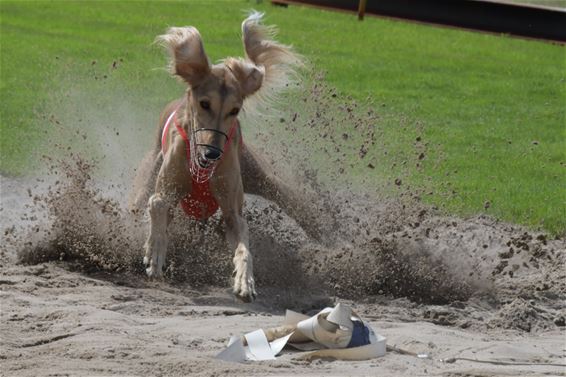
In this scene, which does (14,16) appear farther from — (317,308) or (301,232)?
(317,308)

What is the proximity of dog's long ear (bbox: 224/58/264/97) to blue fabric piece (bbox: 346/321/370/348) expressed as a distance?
2011mm

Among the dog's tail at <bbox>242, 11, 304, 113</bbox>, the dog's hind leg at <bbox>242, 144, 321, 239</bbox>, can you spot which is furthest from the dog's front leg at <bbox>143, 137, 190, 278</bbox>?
the dog's hind leg at <bbox>242, 144, 321, 239</bbox>

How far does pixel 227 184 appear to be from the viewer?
7.03 meters

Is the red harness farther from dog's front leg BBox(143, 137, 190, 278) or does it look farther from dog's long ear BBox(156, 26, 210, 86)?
dog's long ear BBox(156, 26, 210, 86)

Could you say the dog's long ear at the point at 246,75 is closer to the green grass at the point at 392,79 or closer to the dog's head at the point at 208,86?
the dog's head at the point at 208,86

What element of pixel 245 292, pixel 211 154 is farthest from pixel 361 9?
pixel 245 292

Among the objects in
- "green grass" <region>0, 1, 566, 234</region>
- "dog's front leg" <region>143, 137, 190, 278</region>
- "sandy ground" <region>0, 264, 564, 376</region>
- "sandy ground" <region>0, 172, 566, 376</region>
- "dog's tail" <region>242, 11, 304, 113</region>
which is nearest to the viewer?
"sandy ground" <region>0, 264, 564, 376</region>

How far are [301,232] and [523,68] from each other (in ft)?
28.5

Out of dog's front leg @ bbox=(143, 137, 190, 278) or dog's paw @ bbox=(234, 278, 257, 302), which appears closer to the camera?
dog's paw @ bbox=(234, 278, 257, 302)

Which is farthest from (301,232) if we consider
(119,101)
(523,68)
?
(523,68)

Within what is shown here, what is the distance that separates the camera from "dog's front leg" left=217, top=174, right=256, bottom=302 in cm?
620

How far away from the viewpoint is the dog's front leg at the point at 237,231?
6.20 m

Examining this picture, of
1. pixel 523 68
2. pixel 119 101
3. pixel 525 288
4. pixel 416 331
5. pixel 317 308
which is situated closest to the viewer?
pixel 416 331

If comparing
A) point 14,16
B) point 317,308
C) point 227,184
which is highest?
point 14,16
